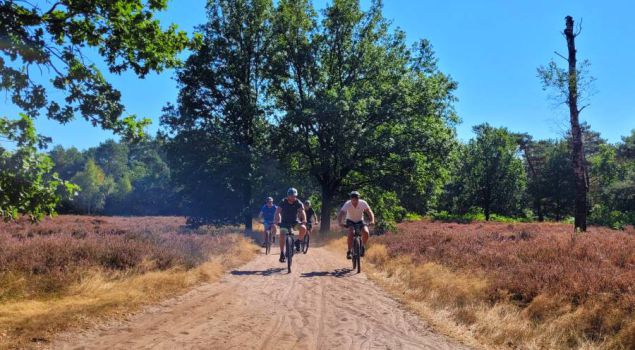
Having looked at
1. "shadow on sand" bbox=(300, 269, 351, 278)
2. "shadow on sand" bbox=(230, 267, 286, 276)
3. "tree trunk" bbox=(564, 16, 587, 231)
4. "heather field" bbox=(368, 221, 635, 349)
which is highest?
"tree trunk" bbox=(564, 16, 587, 231)

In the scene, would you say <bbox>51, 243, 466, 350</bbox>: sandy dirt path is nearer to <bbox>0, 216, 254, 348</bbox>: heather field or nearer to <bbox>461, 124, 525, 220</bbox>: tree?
<bbox>0, 216, 254, 348</bbox>: heather field

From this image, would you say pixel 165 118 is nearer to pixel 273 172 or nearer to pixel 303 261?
pixel 273 172

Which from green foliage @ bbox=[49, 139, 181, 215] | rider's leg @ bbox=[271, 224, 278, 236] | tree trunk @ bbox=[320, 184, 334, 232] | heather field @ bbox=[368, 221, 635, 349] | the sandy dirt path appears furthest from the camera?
green foliage @ bbox=[49, 139, 181, 215]

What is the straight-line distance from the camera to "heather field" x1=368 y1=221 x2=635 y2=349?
5.96 metres

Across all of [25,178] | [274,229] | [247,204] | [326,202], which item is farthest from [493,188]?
[25,178]

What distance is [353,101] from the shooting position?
2759 centimetres

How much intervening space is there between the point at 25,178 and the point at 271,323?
4.36 meters

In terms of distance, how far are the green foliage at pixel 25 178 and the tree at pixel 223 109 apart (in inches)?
890

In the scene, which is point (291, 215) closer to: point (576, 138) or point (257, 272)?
point (257, 272)

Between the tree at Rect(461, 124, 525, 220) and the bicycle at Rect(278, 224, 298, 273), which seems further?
the tree at Rect(461, 124, 525, 220)

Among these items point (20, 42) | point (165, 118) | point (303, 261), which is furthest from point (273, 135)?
point (20, 42)

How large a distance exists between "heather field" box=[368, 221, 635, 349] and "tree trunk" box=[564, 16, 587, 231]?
7504mm

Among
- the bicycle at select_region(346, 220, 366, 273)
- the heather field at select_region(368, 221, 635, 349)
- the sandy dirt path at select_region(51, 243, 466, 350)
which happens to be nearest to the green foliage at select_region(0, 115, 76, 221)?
the sandy dirt path at select_region(51, 243, 466, 350)

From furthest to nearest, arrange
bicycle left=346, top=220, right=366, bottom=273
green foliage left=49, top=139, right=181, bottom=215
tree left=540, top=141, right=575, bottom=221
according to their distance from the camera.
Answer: green foliage left=49, top=139, right=181, bottom=215 < tree left=540, top=141, right=575, bottom=221 < bicycle left=346, top=220, right=366, bottom=273
